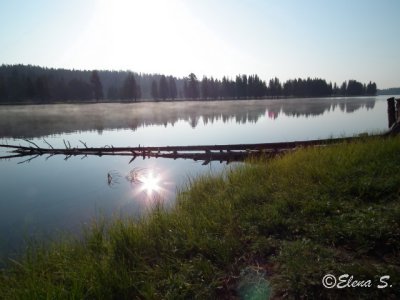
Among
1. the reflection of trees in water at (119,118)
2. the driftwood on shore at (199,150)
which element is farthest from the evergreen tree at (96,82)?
the driftwood on shore at (199,150)

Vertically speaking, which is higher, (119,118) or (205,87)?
(205,87)

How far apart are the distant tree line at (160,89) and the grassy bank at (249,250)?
104012 millimetres

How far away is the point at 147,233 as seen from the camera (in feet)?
17.9

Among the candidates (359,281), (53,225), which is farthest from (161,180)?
(359,281)

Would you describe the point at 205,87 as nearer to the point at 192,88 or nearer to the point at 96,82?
the point at 192,88

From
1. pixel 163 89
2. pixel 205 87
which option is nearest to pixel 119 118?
pixel 163 89

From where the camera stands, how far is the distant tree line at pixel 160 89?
104125 mm

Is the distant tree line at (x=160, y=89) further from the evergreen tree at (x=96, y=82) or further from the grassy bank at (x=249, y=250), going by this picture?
the grassy bank at (x=249, y=250)

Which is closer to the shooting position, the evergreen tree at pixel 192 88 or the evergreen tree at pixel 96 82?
the evergreen tree at pixel 96 82

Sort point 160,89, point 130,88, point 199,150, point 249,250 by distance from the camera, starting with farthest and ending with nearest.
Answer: point 160,89
point 130,88
point 199,150
point 249,250

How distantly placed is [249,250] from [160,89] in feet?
442

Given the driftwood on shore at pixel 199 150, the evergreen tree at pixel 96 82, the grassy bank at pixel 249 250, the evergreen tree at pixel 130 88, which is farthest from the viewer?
the evergreen tree at pixel 130 88

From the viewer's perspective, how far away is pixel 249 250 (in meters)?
4.55

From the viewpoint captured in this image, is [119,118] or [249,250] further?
[119,118]
